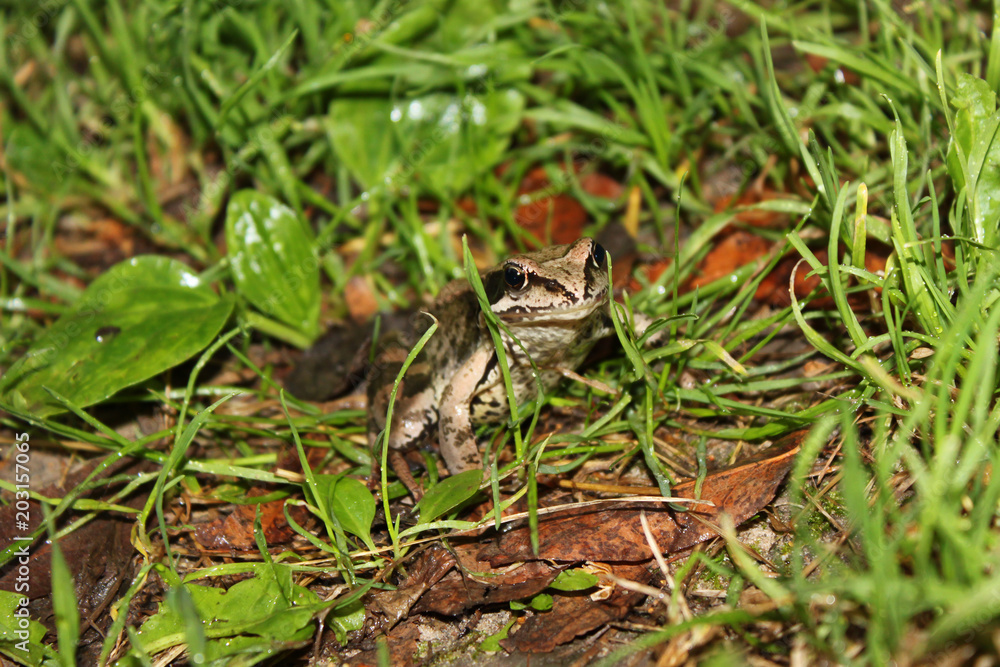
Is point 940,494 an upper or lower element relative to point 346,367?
upper

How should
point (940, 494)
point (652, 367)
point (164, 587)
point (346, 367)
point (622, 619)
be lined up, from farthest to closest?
point (346, 367) < point (652, 367) < point (164, 587) < point (622, 619) < point (940, 494)

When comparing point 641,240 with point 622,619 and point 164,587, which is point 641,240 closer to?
point 622,619

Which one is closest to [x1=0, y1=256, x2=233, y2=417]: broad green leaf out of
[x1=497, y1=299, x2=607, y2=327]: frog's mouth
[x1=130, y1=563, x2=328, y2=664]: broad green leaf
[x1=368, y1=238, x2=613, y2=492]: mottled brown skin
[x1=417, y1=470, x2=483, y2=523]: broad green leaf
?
[x1=368, y1=238, x2=613, y2=492]: mottled brown skin

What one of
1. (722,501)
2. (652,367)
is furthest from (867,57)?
(722,501)

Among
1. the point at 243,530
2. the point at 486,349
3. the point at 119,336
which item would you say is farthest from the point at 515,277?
the point at 119,336

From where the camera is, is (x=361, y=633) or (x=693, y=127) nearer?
(x=361, y=633)

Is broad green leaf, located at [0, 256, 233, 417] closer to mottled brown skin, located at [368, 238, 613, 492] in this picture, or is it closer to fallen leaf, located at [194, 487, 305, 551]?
fallen leaf, located at [194, 487, 305, 551]

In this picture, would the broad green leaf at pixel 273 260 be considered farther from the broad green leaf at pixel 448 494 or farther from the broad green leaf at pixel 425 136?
the broad green leaf at pixel 448 494

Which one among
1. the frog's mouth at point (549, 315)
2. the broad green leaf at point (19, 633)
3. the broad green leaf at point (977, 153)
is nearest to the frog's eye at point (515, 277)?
the frog's mouth at point (549, 315)
